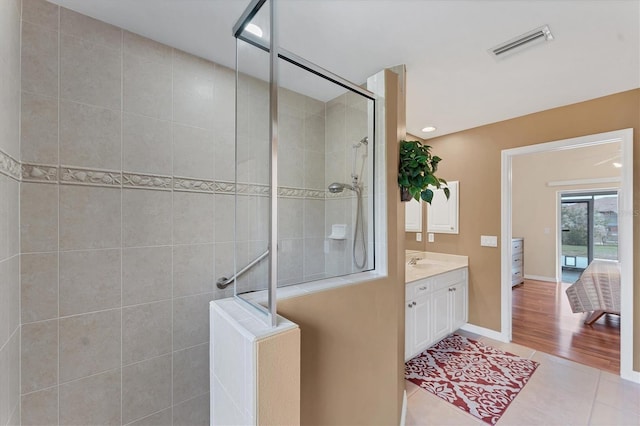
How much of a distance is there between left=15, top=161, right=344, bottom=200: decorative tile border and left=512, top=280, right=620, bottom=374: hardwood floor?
2917 mm

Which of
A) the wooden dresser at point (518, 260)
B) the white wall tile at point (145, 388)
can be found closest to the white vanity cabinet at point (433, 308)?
the white wall tile at point (145, 388)

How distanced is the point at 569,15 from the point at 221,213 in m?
2.40

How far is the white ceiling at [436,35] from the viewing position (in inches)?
54.7

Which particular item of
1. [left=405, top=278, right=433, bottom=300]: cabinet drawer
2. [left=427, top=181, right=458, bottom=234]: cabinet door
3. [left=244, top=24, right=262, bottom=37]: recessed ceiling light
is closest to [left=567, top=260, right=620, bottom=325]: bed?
[left=427, top=181, right=458, bottom=234]: cabinet door

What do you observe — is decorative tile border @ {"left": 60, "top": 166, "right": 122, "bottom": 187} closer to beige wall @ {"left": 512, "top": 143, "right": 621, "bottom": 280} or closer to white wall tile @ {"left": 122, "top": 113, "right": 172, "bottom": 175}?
white wall tile @ {"left": 122, "top": 113, "right": 172, "bottom": 175}

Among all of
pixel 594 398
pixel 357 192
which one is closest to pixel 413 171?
pixel 357 192

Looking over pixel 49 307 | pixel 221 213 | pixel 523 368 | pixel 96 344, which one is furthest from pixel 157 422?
pixel 523 368

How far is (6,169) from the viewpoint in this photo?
109cm

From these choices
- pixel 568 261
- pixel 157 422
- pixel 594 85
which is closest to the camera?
pixel 157 422

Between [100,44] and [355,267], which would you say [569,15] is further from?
[100,44]

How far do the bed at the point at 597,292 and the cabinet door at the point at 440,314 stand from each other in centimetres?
198

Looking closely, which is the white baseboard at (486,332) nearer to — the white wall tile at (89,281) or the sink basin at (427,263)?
the sink basin at (427,263)

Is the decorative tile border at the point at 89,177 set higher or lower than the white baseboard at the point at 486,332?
higher

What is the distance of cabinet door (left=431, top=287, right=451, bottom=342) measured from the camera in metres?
2.64
